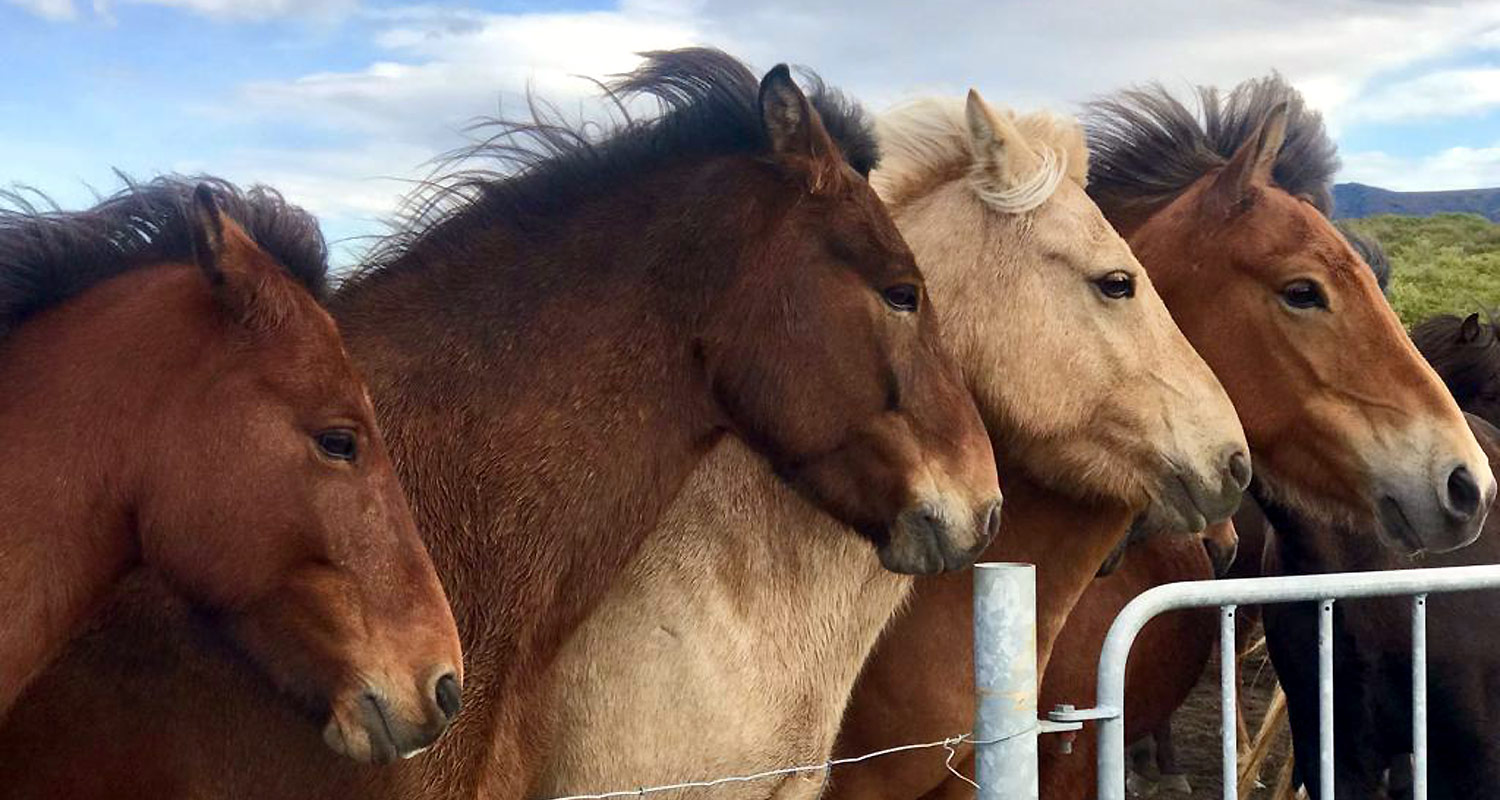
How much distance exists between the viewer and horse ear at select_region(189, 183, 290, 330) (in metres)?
2.61

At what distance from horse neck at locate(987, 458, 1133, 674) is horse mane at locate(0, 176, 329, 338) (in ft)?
6.74

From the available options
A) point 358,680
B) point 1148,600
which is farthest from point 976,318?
point 358,680

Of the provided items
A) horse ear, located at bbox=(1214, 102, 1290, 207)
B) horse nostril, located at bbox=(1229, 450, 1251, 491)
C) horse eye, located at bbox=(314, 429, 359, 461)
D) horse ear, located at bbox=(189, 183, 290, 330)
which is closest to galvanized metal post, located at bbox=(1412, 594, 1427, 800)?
horse nostril, located at bbox=(1229, 450, 1251, 491)

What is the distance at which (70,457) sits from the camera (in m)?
2.48

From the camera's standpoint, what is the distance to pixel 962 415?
3240mm

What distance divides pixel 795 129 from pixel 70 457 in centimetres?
175

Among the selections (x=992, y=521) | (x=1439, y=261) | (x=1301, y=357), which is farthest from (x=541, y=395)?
(x=1439, y=261)

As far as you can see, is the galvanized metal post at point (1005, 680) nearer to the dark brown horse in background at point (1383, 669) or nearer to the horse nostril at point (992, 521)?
the horse nostril at point (992, 521)

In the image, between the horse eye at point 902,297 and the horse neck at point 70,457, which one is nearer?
the horse neck at point 70,457

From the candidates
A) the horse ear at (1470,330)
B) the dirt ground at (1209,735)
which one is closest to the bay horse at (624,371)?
the horse ear at (1470,330)

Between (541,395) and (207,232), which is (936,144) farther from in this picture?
(207,232)

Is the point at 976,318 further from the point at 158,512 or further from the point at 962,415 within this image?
the point at 158,512

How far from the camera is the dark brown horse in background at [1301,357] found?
161 inches

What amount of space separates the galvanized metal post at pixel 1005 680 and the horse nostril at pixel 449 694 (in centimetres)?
98
